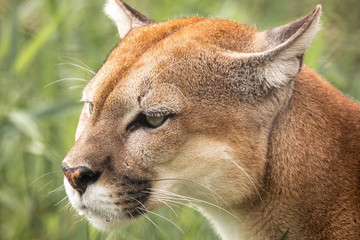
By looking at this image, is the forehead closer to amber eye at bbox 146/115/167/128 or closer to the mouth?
amber eye at bbox 146/115/167/128

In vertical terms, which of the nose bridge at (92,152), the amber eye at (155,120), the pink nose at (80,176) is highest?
the amber eye at (155,120)

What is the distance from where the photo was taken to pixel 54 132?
7.18 m

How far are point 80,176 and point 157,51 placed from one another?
3.32 feet

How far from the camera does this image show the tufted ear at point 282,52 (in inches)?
163

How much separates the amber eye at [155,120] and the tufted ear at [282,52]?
0.65 metres

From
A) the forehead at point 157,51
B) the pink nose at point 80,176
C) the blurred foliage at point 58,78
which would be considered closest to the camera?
the pink nose at point 80,176

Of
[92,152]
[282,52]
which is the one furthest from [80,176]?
[282,52]

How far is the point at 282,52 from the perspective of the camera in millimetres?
→ 4223

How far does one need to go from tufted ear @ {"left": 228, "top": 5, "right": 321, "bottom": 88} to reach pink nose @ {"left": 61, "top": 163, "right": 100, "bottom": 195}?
1.24 metres

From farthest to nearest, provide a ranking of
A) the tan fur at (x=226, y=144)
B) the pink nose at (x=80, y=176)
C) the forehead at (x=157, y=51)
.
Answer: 1. the forehead at (x=157, y=51)
2. the tan fur at (x=226, y=144)
3. the pink nose at (x=80, y=176)

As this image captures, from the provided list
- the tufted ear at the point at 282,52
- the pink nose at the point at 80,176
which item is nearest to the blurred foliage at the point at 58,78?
the pink nose at the point at 80,176

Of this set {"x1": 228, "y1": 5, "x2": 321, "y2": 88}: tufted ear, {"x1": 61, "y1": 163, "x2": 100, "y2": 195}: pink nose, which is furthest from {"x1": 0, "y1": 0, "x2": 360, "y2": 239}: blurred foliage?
{"x1": 228, "y1": 5, "x2": 321, "y2": 88}: tufted ear

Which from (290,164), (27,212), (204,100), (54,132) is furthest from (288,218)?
(54,132)

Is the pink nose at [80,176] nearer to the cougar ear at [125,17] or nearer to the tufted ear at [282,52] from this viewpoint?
the tufted ear at [282,52]
